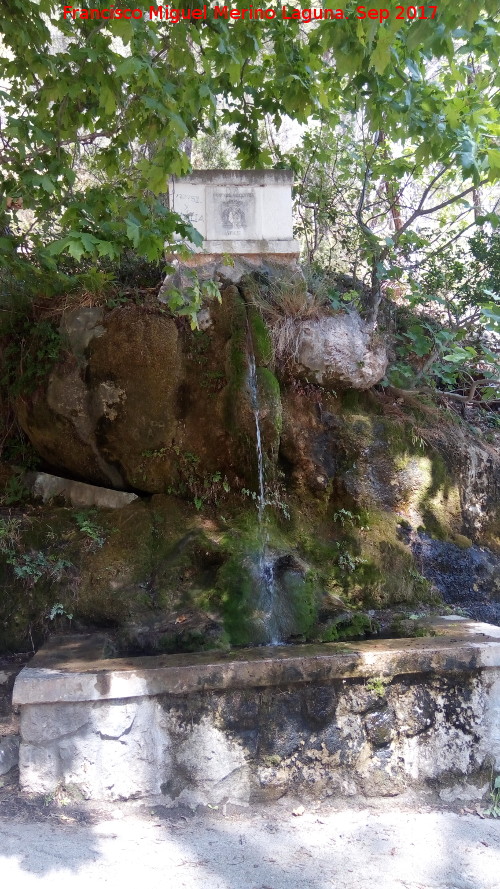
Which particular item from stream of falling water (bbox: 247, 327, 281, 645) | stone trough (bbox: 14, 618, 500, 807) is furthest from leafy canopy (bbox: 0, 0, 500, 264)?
stone trough (bbox: 14, 618, 500, 807)

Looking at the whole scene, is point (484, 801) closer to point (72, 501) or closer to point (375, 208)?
point (72, 501)

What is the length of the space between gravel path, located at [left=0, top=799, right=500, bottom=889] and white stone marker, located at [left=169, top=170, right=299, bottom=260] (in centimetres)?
459

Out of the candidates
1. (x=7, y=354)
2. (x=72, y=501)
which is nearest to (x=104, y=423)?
(x=72, y=501)

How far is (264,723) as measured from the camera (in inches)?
133

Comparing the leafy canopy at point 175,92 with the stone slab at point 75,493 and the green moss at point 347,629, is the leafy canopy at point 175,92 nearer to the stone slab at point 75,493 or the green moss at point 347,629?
the stone slab at point 75,493

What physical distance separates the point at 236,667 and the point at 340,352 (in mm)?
3330

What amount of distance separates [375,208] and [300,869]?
676cm

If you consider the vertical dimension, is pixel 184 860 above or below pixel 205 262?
below

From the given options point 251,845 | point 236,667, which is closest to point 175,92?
point 236,667

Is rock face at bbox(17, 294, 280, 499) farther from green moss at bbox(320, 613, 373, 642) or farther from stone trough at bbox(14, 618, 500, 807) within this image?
stone trough at bbox(14, 618, 500, 807)

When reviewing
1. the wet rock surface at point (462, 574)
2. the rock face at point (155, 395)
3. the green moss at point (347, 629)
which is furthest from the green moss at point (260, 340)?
the green moss at point (347, 629)

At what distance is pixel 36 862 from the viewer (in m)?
2.70

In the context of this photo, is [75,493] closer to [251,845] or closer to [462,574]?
[462,574]

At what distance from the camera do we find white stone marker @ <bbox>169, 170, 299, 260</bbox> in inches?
239
